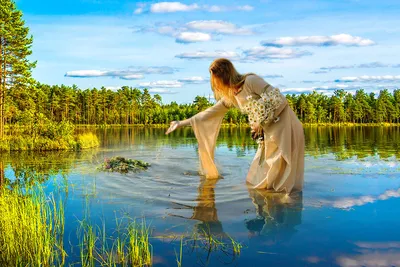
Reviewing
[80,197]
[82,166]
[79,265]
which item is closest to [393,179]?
[80,197]

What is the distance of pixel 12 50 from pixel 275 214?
29.8 metres

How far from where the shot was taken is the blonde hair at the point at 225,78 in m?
7.97

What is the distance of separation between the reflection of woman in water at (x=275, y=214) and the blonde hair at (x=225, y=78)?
211 cm

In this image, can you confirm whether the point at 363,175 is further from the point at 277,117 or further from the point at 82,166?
the point at 82,166

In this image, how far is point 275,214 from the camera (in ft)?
21.5

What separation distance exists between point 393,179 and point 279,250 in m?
6.69

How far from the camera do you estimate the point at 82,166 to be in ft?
45.8

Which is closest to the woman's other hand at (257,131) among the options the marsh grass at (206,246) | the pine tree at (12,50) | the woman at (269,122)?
the woman at (269,122)

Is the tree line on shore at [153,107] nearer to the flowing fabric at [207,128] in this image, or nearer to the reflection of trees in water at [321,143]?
the reflection of trees in water at [321,143]

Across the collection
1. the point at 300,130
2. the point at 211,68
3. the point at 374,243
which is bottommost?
the point at 374,243

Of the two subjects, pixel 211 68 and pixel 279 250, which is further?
pixel 211 68

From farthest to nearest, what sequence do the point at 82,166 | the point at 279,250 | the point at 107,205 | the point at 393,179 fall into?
1. the point at 82,166
2. the point at 393,179
3. the point at 107,205
4. the point at 279,250

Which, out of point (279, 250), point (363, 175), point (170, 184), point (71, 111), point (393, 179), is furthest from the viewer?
point (71, 111)

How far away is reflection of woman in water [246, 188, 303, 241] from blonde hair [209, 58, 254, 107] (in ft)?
6.94
